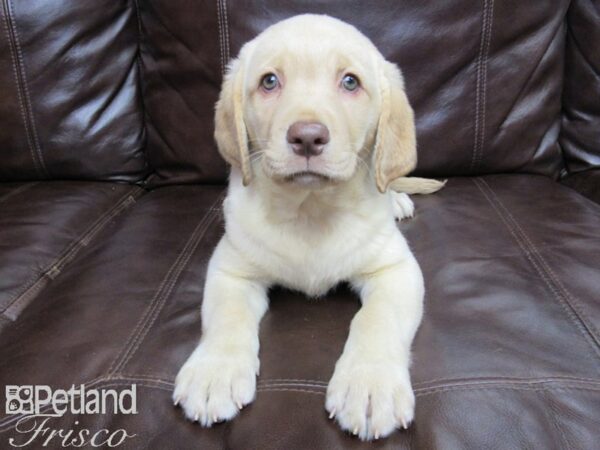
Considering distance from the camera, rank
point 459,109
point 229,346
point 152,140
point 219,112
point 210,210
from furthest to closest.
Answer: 1. point 152,140
2. point 459,109
3. point 210,210
4. point 219,112
5. point 229,346

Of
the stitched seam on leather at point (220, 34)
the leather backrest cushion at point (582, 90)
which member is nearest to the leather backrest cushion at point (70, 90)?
the stitched seam on leather at point (220, 34)

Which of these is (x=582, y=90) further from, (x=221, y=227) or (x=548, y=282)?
(x=221, y=227)

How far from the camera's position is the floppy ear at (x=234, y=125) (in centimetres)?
154

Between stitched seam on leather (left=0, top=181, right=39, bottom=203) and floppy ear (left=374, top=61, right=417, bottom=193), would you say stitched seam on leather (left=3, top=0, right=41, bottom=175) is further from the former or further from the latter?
floppy ear (left=374, top=61, right=417, bottom=193)

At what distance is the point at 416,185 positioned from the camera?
2.11 m

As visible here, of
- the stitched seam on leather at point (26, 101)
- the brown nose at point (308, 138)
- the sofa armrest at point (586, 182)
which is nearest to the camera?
the brown nose at point (308, 138)

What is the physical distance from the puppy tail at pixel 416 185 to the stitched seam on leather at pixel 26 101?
1.52 meters

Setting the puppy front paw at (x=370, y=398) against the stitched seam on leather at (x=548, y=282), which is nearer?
the puppy front paw at (x=370, y=398)

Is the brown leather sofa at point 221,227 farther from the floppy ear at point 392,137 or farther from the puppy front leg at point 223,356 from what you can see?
the floppy ear at point 392,137

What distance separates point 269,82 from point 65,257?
2.96 feet

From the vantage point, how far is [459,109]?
224 centimetres

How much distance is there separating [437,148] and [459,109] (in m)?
0.18

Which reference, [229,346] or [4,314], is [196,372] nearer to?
[229,346]

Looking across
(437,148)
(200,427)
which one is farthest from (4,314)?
(437,148)
